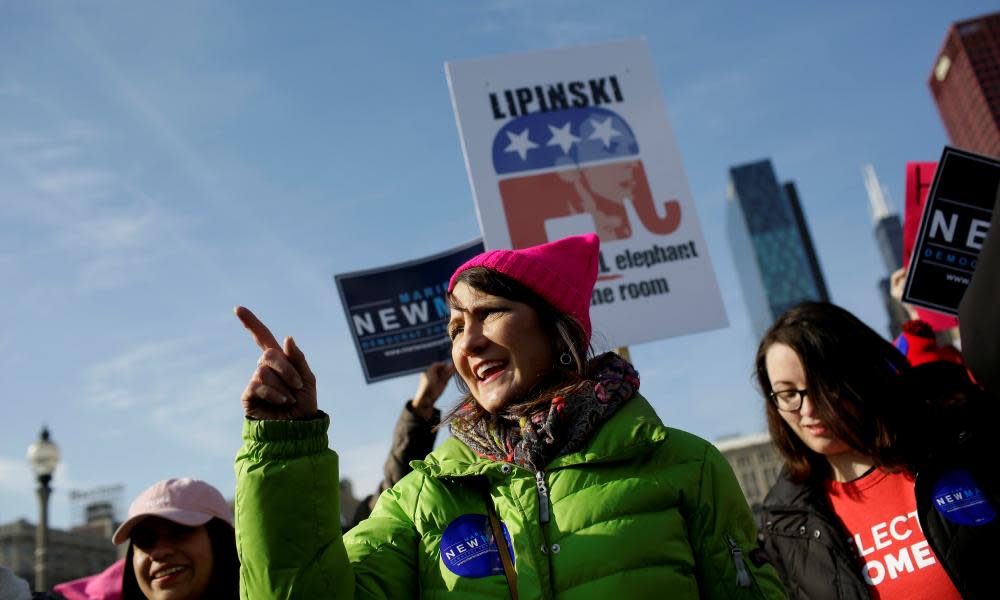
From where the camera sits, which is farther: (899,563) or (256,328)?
(899,563)

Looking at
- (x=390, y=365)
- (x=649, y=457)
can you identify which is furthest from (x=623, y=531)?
(x=390, y=365)

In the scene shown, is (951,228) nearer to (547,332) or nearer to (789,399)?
(789,399)

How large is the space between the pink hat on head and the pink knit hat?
5.00ft

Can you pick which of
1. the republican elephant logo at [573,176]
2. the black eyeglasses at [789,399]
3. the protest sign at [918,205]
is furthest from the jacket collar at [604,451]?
the republican elephant logo at [573,176]

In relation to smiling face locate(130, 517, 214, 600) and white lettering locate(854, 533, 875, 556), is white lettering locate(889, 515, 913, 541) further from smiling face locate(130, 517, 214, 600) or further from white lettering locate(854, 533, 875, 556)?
smiling face locate(130, 517, 214, 600)

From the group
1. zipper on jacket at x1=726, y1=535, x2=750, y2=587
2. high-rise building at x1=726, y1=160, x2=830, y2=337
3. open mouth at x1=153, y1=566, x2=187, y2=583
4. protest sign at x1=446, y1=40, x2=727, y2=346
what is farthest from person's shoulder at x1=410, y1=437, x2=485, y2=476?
high-rise building at x1=726, y1=160, x2=830, y2=337

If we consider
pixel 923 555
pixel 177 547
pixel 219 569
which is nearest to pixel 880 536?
pixel 923 555

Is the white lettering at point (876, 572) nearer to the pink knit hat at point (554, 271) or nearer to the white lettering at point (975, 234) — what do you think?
the pink knit hat at point (554, 271)

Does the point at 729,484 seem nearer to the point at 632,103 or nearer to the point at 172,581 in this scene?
the point at 172,581

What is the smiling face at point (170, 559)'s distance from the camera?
307 cm

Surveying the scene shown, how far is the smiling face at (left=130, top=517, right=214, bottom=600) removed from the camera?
10.1 feet

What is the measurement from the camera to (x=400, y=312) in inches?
205

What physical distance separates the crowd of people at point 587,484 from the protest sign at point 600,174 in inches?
62.4

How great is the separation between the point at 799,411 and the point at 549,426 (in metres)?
1.27
